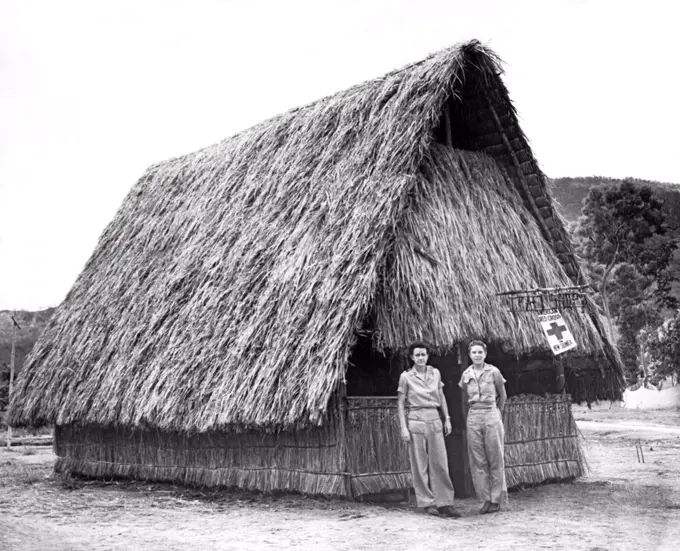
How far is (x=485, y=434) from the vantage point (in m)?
7.66

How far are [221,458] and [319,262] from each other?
264 cm

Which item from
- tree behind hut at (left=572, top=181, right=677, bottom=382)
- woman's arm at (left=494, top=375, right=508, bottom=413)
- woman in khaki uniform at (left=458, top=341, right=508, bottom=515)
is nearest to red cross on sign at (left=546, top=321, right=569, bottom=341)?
woman's arm at (left=494, top=375, right=508, bottom=413)

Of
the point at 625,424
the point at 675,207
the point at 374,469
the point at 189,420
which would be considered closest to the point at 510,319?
the point at 374,469

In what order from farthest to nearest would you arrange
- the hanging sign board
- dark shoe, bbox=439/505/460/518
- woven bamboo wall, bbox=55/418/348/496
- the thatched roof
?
the hanging sign board < the thatched roof < woven bamboo wall, bbox=55/418/348/496 < dark shoe, bbox=439/505/460/518

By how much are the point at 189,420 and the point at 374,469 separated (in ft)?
7.44

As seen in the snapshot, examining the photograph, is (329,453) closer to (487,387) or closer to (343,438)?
(343,438)

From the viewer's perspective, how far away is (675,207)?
3959 cm

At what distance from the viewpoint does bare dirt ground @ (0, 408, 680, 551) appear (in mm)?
5961

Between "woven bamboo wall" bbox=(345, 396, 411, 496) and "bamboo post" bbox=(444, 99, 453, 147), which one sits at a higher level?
"bamboo post" bbox=(444, 99, 453, 147)

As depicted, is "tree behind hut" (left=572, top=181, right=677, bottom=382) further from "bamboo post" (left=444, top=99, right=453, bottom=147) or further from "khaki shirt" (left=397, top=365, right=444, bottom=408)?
"khaki shirt" (left=397, top=365, right=444, bottom=408)

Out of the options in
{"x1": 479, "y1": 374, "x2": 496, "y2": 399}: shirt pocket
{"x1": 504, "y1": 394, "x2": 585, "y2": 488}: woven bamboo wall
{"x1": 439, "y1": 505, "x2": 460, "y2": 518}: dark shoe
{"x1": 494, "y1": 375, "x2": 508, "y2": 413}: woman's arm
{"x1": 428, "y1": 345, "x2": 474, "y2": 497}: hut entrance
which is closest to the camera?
{"x1": 439, "y1": 505, "x2": 460, "y2": 518}: dark shoe

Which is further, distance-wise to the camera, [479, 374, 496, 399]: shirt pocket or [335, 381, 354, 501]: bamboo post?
[335, 381, 354, 501]: bamboo post

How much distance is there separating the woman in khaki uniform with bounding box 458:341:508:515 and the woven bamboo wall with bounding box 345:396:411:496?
884 millimetres

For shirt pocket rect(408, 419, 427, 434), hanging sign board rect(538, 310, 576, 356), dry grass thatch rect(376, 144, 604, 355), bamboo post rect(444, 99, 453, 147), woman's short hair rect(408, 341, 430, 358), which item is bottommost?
shirt pocket rect(408, 419, 427, 434)
